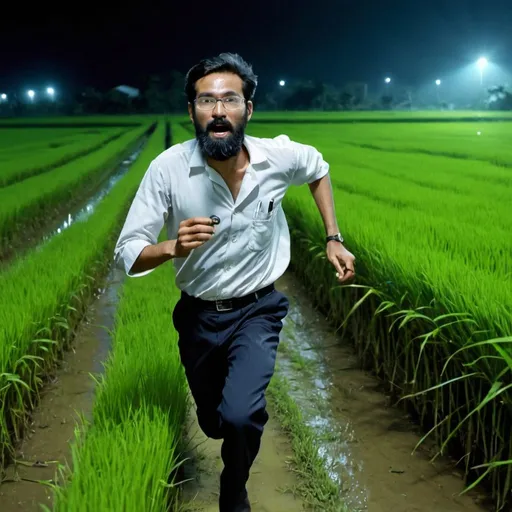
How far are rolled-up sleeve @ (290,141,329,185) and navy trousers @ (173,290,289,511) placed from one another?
0.30 metres

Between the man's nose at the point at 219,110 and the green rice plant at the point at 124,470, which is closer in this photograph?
the green rice plant at the point at 124,470

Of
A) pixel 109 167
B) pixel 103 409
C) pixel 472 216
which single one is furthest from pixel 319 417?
pixel 109 167

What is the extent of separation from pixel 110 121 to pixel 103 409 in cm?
2745

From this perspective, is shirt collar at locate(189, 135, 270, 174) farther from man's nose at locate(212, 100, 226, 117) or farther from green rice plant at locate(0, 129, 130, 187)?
green rice plant at locate(0, 129, 130, 187)

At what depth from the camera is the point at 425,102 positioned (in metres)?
20.8

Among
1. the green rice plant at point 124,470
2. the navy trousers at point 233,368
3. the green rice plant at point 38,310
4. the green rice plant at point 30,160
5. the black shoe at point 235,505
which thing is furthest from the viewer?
the green rice plant at point 30,160

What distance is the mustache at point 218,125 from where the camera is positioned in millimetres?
1407

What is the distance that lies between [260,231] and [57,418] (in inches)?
50.2

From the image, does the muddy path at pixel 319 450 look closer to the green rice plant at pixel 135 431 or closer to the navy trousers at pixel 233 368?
the green rice plant at pixel 135 431

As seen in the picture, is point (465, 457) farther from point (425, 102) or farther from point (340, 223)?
point (425, 102)

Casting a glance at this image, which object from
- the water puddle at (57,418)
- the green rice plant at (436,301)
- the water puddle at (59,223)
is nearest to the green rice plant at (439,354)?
the green rice plant at (436,301)

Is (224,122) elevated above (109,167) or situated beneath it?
elevated above

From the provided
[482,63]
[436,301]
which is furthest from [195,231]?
[482,63]

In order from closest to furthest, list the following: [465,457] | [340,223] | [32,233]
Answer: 1. [465,457]
2. [340,223]
3. [32,233]
